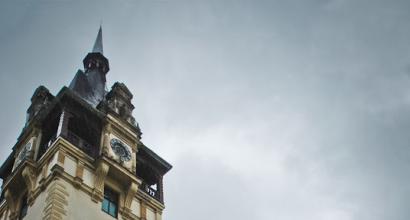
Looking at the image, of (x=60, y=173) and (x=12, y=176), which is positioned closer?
(x=60, y=173)

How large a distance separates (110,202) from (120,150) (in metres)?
4.86

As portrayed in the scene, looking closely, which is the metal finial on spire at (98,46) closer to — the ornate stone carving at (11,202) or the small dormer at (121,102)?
the small dormer at (121,102)

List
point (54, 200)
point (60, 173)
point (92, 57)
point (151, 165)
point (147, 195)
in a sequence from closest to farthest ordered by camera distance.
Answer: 1. point (54, 200)
2. point (60, 173)
3. point (147, 195)
4. point (151, 165)
5. point (92, 57)

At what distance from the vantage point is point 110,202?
127ft

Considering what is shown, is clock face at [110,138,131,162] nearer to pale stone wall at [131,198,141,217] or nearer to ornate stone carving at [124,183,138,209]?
ornate stone carving at [124,183,138,209]

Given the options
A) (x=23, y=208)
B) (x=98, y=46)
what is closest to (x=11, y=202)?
(x=23, y=208)

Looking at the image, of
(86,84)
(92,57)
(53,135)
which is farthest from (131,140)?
(92,57)

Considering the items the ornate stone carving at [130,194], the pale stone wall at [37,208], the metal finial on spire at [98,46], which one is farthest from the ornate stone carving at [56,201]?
the metal finial on spire at [98,46]

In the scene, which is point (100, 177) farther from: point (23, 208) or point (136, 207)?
point (23, 208)

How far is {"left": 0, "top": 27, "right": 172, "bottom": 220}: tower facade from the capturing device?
1410 inches

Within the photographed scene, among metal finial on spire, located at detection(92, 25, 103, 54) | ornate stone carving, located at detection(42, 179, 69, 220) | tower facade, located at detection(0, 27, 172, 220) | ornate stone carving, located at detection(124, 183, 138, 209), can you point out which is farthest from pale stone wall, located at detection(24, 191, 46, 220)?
metal finial on spire, located at detection(92, 25, 103, 54)

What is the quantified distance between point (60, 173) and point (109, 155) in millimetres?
5204

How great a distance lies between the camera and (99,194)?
37.3 meters

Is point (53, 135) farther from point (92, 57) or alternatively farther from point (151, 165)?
point (92, 57)
